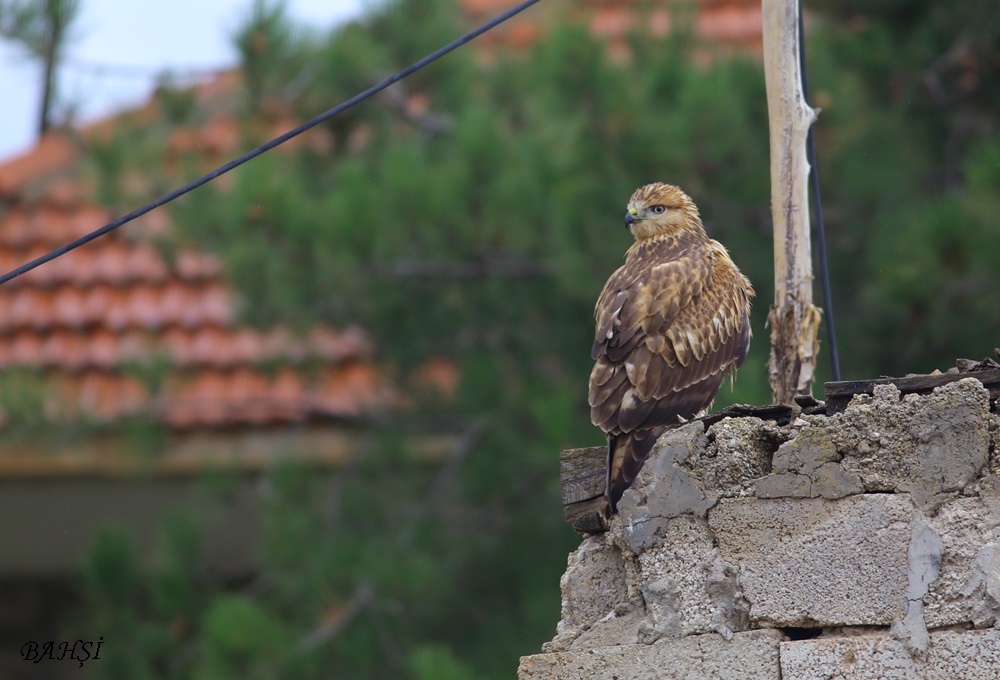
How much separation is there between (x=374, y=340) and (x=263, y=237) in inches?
31.3

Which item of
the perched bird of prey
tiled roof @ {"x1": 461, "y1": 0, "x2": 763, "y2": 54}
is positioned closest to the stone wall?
the perched bird of prey

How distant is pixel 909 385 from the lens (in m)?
3.53

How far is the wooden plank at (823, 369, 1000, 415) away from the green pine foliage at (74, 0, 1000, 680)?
3.41 meters

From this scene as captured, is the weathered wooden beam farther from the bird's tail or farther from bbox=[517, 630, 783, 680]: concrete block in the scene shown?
bbox=[517, 630, 783, 680]: concrete block

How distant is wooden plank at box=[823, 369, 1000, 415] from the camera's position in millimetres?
3455

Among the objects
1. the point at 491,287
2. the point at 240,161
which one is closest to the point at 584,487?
the point at 240,161

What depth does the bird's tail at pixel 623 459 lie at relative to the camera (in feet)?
12.7

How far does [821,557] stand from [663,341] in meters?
1.31

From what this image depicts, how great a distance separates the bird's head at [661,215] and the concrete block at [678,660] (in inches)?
86.4

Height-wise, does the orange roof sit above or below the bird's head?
above

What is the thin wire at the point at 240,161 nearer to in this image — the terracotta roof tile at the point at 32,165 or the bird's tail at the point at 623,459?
the bird's tail at the point at 623,459

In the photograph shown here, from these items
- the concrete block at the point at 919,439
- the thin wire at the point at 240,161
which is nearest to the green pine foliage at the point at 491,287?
the thin wire at the point at 240,161

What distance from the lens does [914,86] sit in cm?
769

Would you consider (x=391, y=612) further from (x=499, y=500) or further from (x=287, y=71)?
(x=287, y=71)
